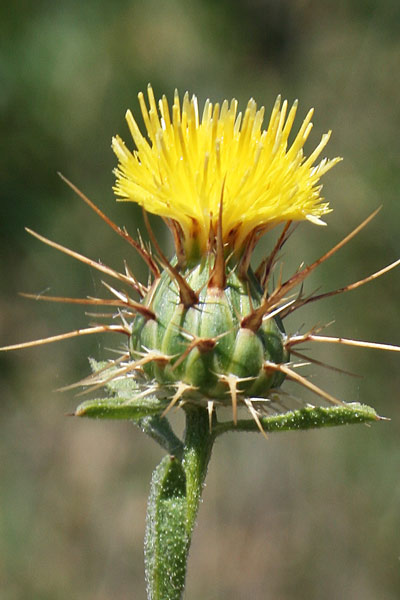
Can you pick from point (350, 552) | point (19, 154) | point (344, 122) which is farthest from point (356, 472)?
point (19, 154)

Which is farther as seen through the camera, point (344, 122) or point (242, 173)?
point (344, 122)

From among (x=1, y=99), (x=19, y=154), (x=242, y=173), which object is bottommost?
(x=242, y=173)

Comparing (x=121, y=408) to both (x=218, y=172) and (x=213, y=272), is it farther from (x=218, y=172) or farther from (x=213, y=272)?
(x=218, y=172)

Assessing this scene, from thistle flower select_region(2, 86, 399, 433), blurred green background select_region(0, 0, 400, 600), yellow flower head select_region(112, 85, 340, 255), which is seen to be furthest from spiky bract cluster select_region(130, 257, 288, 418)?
blurred green background select_region(0, 0, 400, 600)

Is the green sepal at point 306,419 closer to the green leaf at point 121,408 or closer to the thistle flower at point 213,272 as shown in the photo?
the thistle flower at point 213,272

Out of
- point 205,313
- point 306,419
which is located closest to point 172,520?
point 306,419

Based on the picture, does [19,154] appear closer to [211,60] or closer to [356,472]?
[211,60]

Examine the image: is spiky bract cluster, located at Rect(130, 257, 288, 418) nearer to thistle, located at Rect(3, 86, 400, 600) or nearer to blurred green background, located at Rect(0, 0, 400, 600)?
thistle, located at Rect(3, 86, 400, 600)
